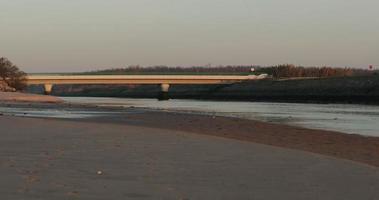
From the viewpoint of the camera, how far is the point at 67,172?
1085 cm

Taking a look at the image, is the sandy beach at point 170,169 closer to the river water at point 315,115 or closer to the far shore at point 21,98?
the river water at point 315,115

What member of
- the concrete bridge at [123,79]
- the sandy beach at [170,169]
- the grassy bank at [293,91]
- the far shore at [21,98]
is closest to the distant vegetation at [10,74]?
the concrete bridge at [123,79]

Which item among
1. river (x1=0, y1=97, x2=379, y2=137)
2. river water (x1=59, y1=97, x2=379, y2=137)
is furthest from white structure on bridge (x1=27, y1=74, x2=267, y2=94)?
river (x1=0, y1=97, x2=379, y2=137)

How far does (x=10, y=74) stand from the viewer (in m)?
110

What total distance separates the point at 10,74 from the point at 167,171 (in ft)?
341

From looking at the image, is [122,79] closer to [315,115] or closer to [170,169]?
[315,115]

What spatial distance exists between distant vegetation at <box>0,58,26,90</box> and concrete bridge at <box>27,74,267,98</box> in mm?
6518

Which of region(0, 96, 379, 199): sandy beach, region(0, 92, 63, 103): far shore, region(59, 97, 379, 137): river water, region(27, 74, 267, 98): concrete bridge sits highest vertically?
region(27, 74, 267, 98): concrete bridge

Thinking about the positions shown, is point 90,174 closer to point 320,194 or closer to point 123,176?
point 123,176

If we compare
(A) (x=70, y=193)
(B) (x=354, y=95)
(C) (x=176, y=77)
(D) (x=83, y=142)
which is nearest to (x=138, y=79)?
(C) (x=176, y=77)

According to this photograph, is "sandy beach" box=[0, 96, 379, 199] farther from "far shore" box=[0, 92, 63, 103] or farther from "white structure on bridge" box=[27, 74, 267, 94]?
"white structure on bridge" box=[27, 74, 267, 94]

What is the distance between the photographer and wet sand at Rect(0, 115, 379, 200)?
9.22 meters

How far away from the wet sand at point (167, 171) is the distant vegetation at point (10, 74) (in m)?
95.7

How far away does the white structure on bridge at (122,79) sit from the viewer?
12288 centimetres
